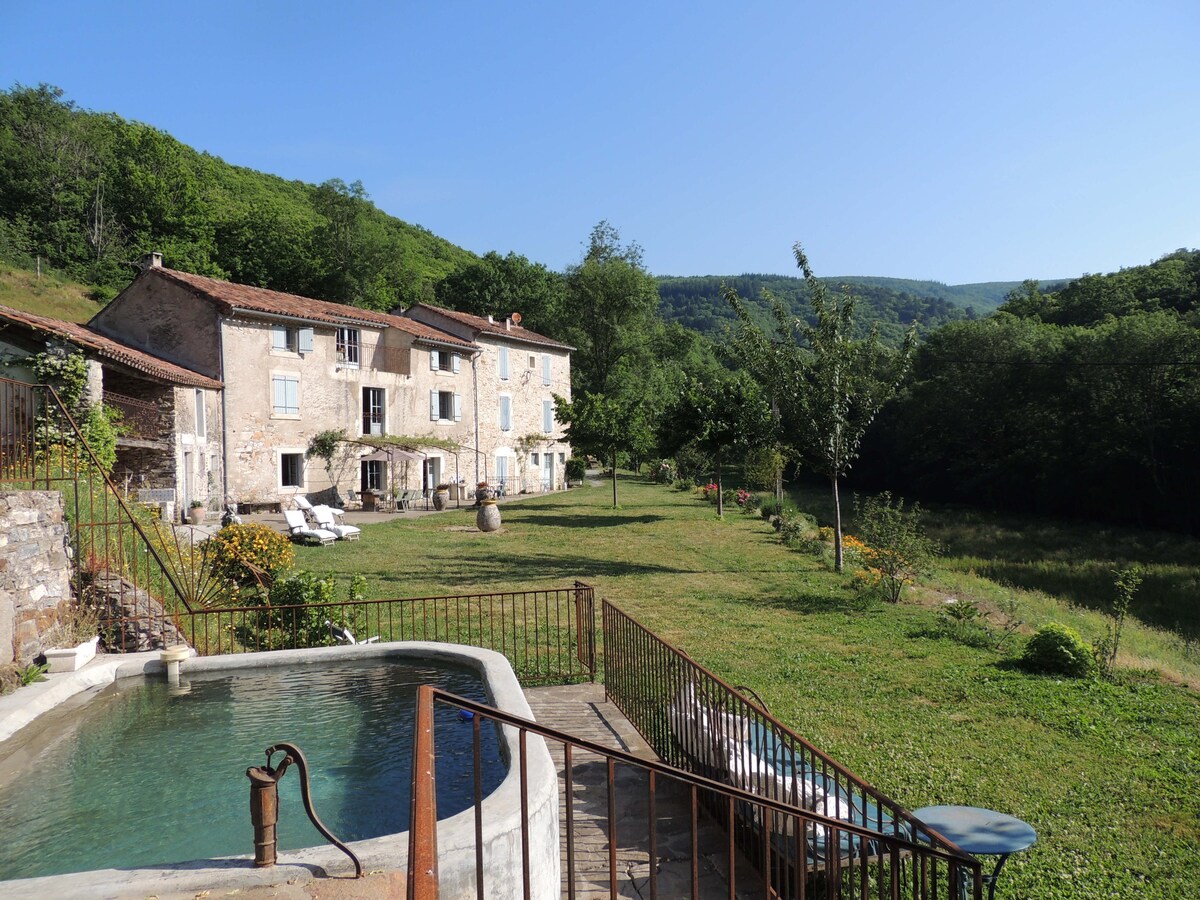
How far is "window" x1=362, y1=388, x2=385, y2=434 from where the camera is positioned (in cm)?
3158

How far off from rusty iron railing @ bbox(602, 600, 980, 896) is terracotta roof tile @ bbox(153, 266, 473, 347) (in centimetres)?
2269

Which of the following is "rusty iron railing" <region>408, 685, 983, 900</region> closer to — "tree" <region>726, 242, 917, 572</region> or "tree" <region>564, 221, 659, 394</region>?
"tree" <region>726, 242, 917, 572</region>

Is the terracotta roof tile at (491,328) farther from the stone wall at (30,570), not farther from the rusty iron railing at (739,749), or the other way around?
the rusty iron railing at (739,749)

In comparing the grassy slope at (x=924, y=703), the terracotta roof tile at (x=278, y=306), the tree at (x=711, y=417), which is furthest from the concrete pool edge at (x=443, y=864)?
the terracotta roof tile at (x=278, y=306)

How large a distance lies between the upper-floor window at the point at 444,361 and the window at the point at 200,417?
37.0 feet

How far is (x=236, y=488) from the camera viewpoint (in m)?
26.2

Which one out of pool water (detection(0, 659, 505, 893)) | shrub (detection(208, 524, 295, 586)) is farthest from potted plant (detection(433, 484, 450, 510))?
pool water (detection(0, 659, 505, 893))

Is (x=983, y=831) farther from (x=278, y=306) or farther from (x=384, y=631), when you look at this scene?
(x=278, y=306)

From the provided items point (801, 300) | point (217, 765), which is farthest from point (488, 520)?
point (801, 300)

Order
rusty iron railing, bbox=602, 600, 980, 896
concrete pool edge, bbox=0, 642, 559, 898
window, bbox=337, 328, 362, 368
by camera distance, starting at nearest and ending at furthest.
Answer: concrete pool edge, bbox=0, 642, 559, 898 < rusty iron railing, bbox=602, 600, 980, 896 < window, bbox=337, 328, 362, 368

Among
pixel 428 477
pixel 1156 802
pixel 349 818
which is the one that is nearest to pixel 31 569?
pixel 349 818

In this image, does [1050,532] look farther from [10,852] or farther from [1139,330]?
[10,852]

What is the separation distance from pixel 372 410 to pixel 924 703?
27052 mm

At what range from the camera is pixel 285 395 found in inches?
1100
